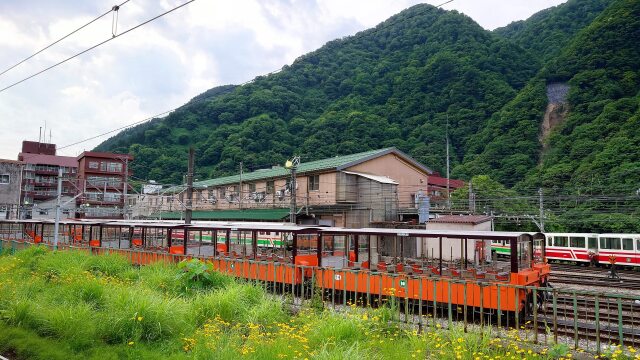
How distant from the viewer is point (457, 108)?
220 feet

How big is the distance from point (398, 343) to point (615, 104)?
54.4m

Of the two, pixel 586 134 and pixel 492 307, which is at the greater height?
pixel 586 134

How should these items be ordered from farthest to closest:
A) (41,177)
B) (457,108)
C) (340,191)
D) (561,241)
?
(41,177) → (457,108) → (340,191) → (561,241)

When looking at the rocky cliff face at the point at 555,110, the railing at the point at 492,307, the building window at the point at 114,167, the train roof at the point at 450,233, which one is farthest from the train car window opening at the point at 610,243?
the building window at the point at 114,167

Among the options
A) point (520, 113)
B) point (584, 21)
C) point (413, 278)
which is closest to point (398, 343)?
point (413, 278)

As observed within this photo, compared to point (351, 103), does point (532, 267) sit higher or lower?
lower

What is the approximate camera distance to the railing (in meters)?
8.41

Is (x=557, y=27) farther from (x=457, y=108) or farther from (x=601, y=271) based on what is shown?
(x=601, y=271)

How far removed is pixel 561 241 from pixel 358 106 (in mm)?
42554

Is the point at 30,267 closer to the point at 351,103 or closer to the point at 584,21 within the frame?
the point at 351,103

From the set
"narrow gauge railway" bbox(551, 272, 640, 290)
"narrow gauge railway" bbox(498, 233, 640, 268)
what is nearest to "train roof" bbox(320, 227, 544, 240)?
"narrow gauge railway" bbox(551, 272, 640, 290)

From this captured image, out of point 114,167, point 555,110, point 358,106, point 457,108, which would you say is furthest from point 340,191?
point 114,167

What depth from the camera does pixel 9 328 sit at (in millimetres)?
8742

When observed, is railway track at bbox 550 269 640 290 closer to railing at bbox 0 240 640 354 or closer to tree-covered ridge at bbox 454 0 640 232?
railing at bbox 0 240 640 354
